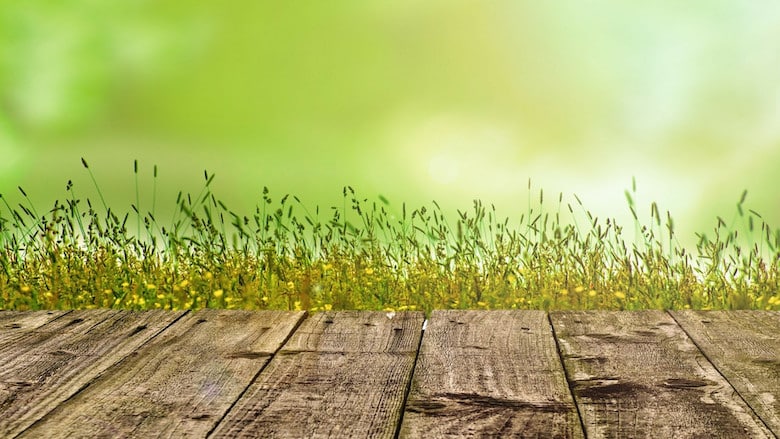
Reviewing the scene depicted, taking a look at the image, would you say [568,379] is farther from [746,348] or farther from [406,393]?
[746,348]

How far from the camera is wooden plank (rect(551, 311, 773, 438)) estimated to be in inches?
66.2

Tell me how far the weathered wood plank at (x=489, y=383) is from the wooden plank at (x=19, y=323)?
4.01 ft

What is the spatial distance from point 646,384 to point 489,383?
359mm

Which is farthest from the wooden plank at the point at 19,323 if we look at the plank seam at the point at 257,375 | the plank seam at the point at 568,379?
the plank seam at the point at 568,379

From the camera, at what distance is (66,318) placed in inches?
111

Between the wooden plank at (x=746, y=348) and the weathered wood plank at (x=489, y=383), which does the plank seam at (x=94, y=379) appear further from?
the wooden plank at (x=746, y=348)

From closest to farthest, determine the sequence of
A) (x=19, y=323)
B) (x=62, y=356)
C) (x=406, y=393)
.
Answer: (x=406, y=393), (x=62, y=356), (x=19, y=323)

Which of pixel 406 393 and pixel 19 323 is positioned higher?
pixel 19 323

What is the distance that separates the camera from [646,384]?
77.4 inches

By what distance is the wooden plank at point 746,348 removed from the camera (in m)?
1.87

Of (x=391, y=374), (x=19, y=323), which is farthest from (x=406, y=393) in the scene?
(x=19, y=323)

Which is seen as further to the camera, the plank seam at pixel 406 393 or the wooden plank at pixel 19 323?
the wooden plank at pixel 19 323

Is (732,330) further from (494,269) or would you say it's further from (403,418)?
(494,269)

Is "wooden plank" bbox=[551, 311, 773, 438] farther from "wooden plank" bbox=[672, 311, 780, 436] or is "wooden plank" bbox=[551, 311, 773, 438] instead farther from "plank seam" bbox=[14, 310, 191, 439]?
"plank seam" bbox=[14, 310, 191, 439]
